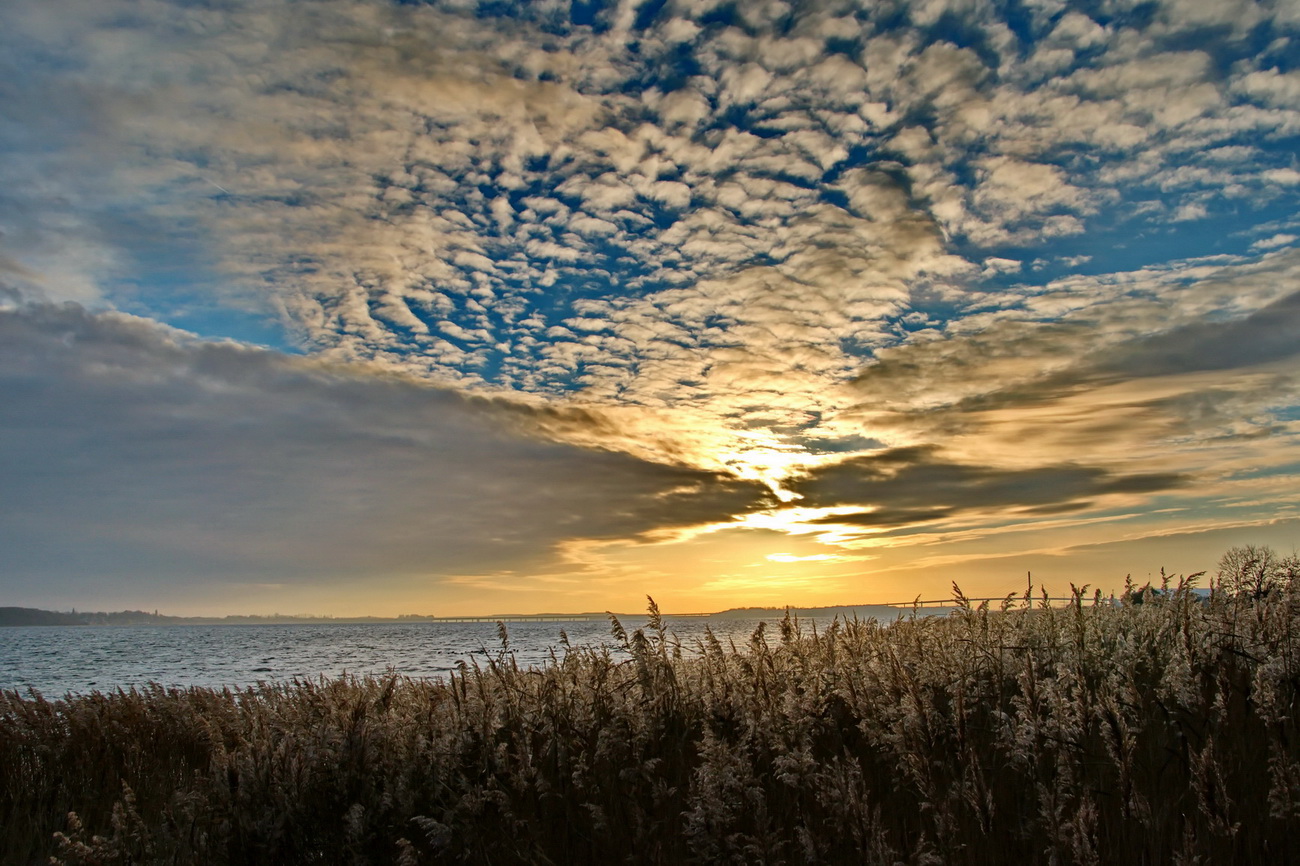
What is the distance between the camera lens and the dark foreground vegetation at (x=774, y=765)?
3809mm

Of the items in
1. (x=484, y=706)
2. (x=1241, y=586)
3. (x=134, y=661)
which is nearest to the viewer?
(x=484, y=706)

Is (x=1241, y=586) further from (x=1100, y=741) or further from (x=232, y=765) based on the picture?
(x=232, y=765)

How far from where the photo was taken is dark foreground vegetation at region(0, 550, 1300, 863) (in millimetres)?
3809

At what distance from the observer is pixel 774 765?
5371 mm

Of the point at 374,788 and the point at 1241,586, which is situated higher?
the point at 1241,586

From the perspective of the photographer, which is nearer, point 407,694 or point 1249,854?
point 1249,854

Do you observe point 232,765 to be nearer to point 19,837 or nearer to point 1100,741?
point 19,837

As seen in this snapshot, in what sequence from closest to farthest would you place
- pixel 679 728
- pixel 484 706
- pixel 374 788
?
pixel 374 788 < pixel 484 706 < pixel 679 728

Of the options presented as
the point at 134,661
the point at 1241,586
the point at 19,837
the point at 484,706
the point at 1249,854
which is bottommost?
the point at 134,661

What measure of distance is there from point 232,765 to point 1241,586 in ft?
30.8

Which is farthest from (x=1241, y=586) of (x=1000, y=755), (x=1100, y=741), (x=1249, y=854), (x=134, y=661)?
(x=134, y=661)

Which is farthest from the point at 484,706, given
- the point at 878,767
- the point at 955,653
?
the point at 955,653

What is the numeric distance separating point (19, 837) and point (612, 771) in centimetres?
517

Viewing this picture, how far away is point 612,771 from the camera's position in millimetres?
5340
